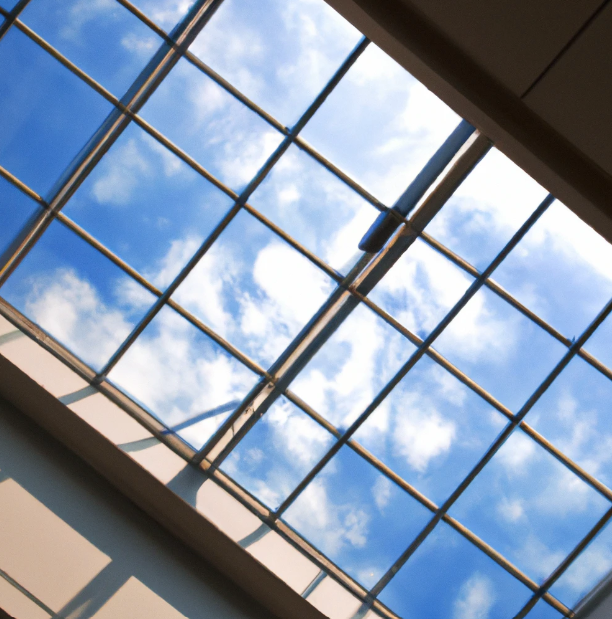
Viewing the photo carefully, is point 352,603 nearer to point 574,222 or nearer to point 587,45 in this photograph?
point 574,222

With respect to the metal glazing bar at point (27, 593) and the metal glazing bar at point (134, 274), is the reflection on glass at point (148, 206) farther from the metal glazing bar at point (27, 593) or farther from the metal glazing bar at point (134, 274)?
the metal glazing bar at point (27, 593)

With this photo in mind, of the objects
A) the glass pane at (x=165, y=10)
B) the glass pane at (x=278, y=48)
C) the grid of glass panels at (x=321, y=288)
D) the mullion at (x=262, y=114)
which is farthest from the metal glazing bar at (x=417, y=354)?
the glass pane at (x=165, y=10)

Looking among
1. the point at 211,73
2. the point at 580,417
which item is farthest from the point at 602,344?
the point at 211,73

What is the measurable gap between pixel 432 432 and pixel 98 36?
679cm

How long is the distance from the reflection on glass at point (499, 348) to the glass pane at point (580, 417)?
261 mm

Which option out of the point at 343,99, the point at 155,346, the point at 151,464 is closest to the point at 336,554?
the point at 151,464

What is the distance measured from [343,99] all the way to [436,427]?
15.0ft

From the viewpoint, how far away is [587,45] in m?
4.56

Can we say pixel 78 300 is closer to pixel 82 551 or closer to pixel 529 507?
pixel 82 551

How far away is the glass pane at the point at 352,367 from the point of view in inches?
325

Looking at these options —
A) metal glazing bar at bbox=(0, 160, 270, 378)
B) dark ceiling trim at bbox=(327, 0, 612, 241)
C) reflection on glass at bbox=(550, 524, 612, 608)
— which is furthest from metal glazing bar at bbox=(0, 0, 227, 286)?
reflection on glass at bbox=(550, 524, 612, 608)

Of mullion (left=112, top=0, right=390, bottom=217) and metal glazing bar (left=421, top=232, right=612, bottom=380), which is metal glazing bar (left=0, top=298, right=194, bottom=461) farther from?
metal glazing bar (left=421, top=232, right=612, bottom=380)

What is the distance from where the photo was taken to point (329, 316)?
26.9ft

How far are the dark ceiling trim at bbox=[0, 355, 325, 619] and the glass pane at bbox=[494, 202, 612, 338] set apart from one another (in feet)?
16.1
